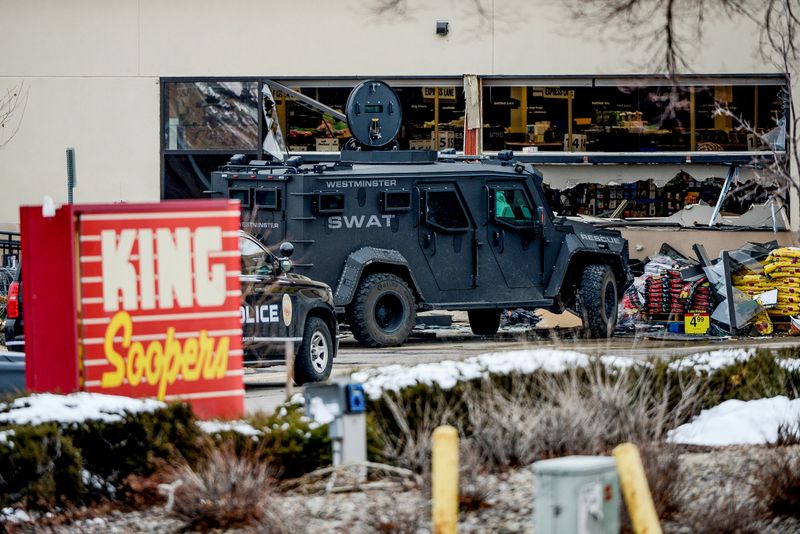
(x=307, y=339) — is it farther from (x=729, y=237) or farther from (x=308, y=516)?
(x=729, y=237)

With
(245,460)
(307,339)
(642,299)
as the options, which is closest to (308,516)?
(245,460)

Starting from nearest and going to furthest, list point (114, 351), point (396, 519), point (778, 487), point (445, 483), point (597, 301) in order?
point (445, 483) → point (396, 519) → point (778, 487) → point (114, 351) → point (597, 301)

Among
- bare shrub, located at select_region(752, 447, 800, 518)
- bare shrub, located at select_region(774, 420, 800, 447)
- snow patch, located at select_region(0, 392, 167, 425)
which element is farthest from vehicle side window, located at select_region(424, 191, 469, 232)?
bare shrub, located at select_region(752, 447, 800, 518)

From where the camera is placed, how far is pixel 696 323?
68.8 feet

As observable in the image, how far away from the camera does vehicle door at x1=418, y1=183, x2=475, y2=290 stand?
62.7 ft

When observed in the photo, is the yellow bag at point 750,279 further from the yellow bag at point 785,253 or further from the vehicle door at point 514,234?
the vehicle door at point 514,234

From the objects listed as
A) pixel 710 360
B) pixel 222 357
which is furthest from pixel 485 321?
pixel 222 357

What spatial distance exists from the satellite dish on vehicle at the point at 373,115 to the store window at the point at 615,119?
7.94 metres

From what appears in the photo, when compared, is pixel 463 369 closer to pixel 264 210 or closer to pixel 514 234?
pixel 264 210

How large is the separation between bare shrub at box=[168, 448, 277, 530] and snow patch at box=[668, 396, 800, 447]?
2725 millimetres

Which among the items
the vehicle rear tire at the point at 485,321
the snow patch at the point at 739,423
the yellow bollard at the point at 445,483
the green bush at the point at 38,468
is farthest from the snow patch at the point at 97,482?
the vehicle rear tire at the point at 485,321

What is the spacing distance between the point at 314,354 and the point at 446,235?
515 cm

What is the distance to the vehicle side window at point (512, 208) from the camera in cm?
1938

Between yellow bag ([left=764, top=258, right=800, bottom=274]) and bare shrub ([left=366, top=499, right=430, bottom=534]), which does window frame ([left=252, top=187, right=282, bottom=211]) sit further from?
bare shrub ([left=366, top=499, right=430, bottom=534])
